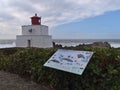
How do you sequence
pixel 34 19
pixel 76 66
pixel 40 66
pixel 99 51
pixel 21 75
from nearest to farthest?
pixel 76 66 < pixel 99 51 < pixel 40 66 < pixel 21 75 < pixel 34 19

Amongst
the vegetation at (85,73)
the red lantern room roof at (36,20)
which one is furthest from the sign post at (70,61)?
the red lantern room roof at (36,20)

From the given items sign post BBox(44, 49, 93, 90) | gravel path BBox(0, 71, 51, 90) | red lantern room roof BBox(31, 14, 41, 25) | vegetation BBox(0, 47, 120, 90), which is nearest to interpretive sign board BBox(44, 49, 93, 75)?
sign post BBox(44, 49, 93, 90)

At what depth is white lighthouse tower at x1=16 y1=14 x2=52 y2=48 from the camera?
1625 centimetres

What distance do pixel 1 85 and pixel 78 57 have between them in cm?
180

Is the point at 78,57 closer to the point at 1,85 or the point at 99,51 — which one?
the point at 99,51

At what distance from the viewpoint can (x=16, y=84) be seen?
5262 mm

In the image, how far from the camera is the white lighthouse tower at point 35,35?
1625cm

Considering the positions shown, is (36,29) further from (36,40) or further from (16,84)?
(16,84)

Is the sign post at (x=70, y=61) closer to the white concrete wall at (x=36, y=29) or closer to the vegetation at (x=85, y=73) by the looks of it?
the vegetation at (x=85, y=73)

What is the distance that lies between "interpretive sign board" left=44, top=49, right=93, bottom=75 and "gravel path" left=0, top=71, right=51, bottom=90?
62 cm

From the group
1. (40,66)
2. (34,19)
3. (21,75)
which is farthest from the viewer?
(34,19)

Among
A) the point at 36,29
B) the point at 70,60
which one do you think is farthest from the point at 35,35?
the point at 70,60

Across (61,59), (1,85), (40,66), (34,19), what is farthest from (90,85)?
(34,19)

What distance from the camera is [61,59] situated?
483 centimetres
